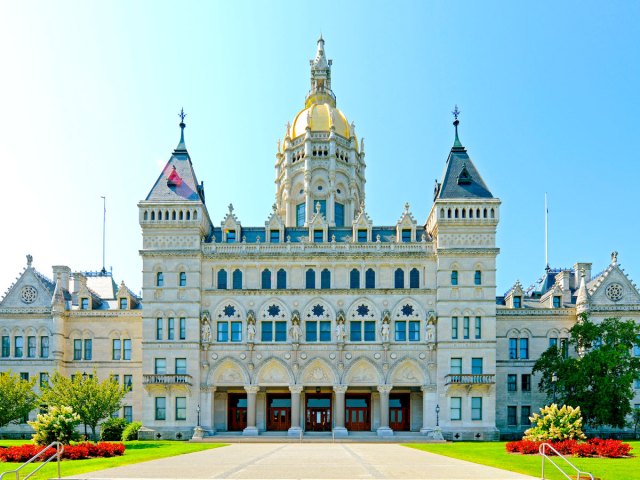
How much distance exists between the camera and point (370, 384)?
70562 mm

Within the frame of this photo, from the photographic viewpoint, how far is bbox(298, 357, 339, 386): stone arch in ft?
232

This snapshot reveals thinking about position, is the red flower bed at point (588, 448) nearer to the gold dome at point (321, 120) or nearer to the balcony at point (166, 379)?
the balcony at point (166, 379)

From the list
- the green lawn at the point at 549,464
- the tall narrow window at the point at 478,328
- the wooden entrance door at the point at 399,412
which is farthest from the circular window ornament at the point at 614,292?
Result: the green lawn at the point at 549,464

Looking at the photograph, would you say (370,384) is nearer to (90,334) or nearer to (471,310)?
(471,310)

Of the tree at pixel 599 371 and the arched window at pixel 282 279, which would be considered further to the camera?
the arched window at pixel 282 279

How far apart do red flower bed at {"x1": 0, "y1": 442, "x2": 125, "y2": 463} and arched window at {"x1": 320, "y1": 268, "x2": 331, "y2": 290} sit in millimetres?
30024

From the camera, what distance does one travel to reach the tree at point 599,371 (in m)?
63.6

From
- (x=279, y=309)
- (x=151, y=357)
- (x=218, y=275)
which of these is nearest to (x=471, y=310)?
(x=279, y=309)

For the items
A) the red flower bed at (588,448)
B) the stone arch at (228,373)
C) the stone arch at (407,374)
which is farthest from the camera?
the stone arch at (228,373)

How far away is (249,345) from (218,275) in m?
7.36

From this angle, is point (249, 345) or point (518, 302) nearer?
point (249, 345)

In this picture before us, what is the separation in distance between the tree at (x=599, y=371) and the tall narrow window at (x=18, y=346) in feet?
160

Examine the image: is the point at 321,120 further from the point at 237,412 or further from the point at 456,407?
the point at 456,407

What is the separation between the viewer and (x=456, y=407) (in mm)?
69438
